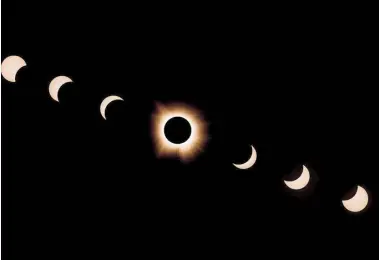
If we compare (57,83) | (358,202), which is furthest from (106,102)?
(358,202)

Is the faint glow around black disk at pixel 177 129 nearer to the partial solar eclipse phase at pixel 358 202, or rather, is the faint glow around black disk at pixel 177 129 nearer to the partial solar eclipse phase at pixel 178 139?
the partial solar eclipse phase at pixel 178 139

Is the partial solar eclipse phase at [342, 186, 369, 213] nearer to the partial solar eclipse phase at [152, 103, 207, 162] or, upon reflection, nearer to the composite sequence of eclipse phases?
the composite sequence of eclipse phases

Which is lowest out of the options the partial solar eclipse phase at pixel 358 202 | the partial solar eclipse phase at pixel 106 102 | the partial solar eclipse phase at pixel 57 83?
the partial solar eclipse phase at pixel 358 202

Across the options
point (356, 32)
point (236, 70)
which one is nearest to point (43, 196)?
point (236, 70)

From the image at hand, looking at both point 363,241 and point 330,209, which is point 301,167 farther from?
point 363,241

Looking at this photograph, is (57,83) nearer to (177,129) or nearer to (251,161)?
(177,129)

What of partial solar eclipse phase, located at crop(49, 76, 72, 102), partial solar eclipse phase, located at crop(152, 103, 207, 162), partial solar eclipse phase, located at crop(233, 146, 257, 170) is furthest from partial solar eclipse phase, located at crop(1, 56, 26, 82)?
partial solar eclipse phase, located at crop(233, 146, 257, 170)

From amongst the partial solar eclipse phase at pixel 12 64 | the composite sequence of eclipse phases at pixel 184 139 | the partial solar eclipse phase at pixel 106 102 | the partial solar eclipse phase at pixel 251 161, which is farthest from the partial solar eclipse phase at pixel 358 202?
the partial solar eclipse phase at pixel 12 64
